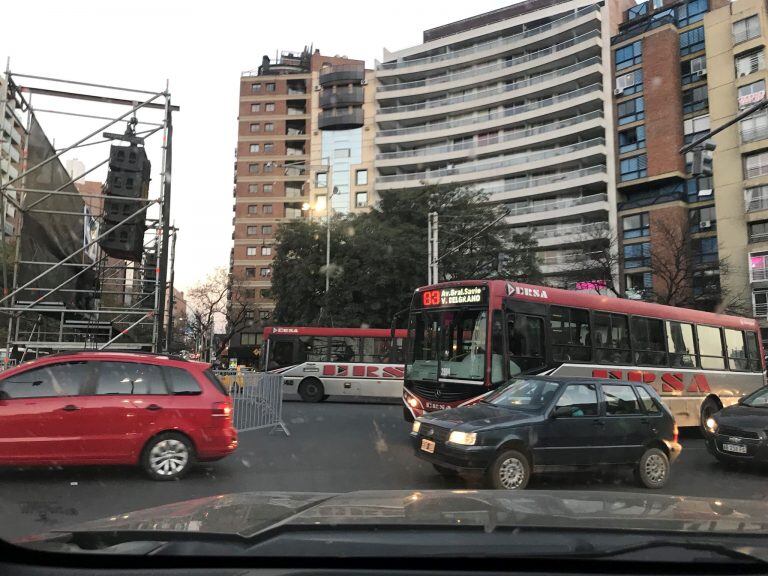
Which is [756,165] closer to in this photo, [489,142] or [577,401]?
[489,142]

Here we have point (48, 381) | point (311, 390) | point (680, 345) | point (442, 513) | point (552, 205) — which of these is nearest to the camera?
point (442, 513)

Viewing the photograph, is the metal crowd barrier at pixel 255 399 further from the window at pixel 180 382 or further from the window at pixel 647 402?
the window at pixel 647 402

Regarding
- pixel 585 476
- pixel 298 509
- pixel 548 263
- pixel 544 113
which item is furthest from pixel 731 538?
pixel 544 113

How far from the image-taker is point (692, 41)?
49250 millimetres

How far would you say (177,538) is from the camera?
225cm

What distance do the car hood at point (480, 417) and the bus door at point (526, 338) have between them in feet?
8.16

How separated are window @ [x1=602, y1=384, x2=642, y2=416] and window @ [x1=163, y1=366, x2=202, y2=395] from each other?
5.83 meters

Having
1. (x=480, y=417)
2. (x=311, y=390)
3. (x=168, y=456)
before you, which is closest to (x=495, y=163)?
(x=311, y=390)

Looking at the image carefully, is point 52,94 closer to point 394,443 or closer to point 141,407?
point 141,407

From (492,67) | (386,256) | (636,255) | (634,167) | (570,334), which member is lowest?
(570,334)

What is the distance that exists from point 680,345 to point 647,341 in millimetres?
1348

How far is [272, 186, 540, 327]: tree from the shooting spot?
3266 cm

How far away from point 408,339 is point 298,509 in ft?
31.4

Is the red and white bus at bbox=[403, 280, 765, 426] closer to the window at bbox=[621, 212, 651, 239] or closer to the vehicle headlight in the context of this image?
the vehicle headlight
